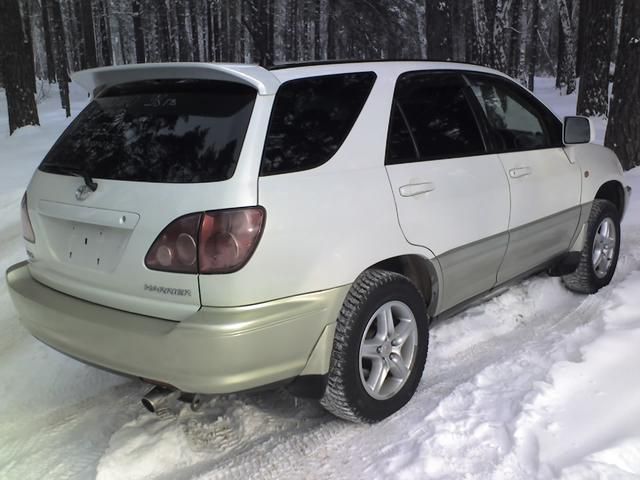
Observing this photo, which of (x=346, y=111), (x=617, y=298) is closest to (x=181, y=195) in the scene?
(x=346, y=111)

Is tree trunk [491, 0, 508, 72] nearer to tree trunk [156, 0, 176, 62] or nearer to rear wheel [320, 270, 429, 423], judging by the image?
rear wheel [320, 270, 429, 423]

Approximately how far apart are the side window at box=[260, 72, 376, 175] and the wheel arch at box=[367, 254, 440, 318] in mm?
748

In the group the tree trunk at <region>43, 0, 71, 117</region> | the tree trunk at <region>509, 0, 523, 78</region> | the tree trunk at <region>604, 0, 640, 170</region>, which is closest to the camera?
the tree trunk at <region>604, 0, 640, 170</region>

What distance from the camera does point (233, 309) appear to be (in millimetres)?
2363

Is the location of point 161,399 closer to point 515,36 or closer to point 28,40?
point 28,40

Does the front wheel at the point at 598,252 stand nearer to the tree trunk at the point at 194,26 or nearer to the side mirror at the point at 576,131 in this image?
the side mirror at the point at 576,131

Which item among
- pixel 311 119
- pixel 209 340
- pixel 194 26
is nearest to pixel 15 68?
pixel 311 119

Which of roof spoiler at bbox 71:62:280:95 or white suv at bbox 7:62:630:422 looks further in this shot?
roof spoiler at bbox 71:62:280:95

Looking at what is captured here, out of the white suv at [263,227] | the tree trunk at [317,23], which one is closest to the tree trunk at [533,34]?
the tree trunk at [317,23]

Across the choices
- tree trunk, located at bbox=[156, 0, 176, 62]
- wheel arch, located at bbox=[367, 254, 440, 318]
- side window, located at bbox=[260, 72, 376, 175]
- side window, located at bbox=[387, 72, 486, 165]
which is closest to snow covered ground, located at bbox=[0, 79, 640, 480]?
wheel arch, located at bbox=[367, 254, 440, 318]

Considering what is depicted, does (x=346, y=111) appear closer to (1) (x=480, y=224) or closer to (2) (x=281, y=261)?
(2) (x=281, y=261)

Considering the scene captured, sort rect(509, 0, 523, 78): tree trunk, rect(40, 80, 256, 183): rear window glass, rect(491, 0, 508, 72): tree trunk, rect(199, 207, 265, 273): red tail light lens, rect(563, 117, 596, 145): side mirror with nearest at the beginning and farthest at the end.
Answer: rect(199, 207, 265, 273): red tail light lens → rect(40, 80, 256, 183): rear window glass → rect(563, 117, 596, 145): side mirror → rect(491, 0, 508, 72): tree trunk → rect(509, 0, 523, 78): tree trunk

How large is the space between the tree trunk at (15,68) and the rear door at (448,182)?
414 inches

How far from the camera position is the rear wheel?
2.77m
